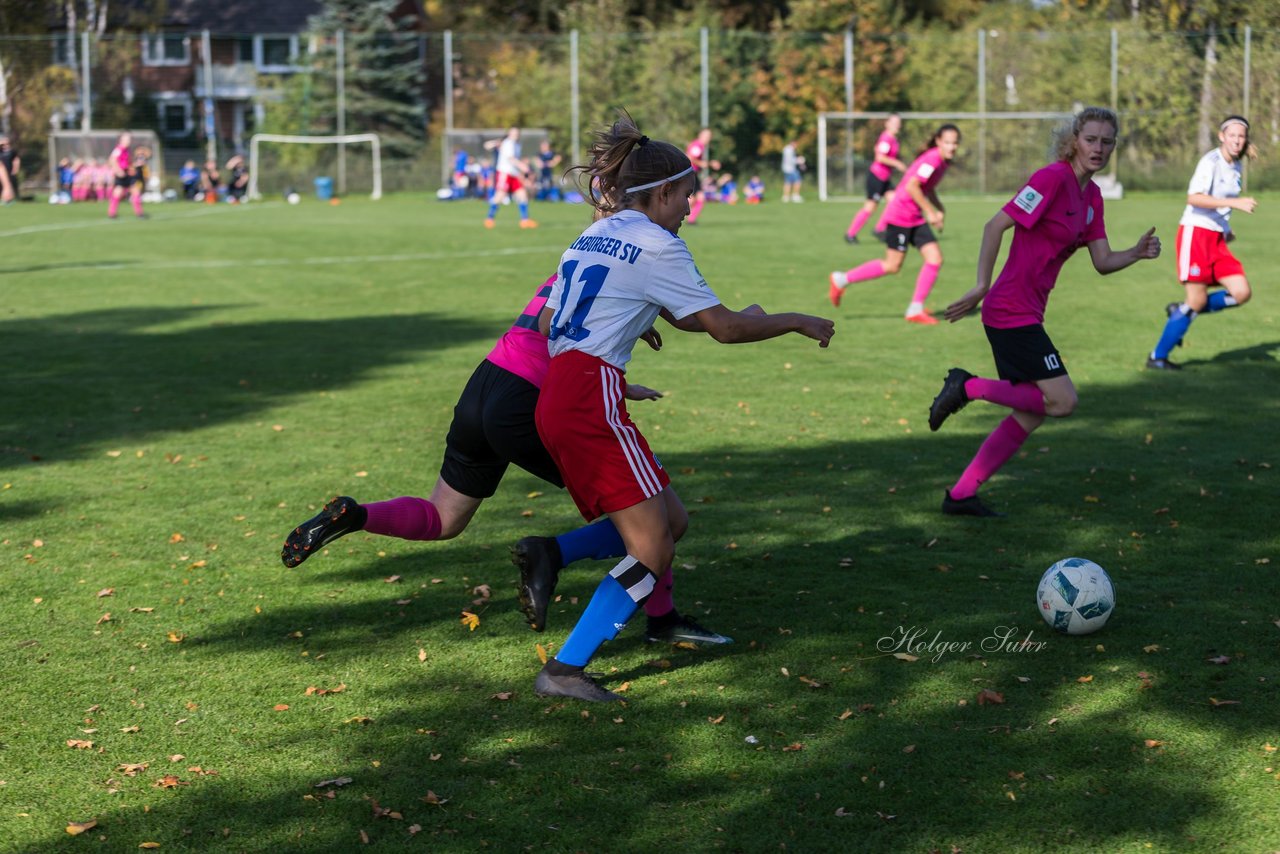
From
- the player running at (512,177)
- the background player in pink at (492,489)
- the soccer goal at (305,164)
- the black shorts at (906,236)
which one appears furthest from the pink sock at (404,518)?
the soccer goal at (305,164)

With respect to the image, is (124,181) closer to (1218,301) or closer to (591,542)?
(1218,301)

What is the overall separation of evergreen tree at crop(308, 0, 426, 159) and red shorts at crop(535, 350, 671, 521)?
1649 inches

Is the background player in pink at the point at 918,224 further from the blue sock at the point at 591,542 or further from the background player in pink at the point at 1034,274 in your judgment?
the blue sock at the point at 591,542

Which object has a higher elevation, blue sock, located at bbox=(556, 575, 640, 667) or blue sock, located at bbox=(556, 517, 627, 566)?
blue sock, located at bbox=(556, 517, 627, 566)

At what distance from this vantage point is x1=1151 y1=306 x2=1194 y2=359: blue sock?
11.4 meters

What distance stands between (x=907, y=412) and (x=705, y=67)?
34.1 metres

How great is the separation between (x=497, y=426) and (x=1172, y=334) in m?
8.20

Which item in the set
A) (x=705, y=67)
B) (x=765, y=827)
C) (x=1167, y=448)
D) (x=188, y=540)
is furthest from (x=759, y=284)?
(x=705, y=67)

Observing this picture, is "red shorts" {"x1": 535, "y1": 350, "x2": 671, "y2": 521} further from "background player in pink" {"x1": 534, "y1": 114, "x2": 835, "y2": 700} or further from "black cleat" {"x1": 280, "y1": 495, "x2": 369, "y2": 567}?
"black cleat" {"x1": 280, "y1": 495, "x2": 369, "y2": 567}

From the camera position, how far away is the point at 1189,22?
42906 millimetres

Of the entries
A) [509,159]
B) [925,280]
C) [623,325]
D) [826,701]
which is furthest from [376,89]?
[826,701]

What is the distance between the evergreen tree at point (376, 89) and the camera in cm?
4450

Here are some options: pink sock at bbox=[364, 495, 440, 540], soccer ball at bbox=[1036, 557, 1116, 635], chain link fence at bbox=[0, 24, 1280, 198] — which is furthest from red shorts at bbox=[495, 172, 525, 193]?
soccer ball at bbox=[1036, 557, 1116, 635]

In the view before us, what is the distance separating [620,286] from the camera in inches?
173
